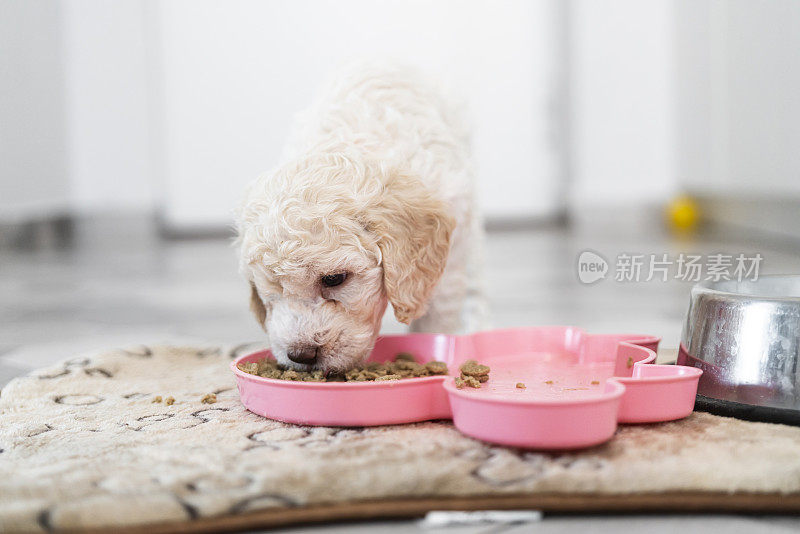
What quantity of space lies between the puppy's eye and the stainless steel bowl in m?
0.69

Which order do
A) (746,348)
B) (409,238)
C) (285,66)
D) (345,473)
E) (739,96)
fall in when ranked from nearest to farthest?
(345,473) < (746,348) < (409,238) < (739,96) < (285,66)

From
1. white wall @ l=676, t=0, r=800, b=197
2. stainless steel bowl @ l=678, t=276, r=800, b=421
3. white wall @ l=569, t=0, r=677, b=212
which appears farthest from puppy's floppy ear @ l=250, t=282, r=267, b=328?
white wall @ l=569, t=0, r=677, b=212

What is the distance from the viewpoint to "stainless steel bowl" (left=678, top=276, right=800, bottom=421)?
140 centimetres

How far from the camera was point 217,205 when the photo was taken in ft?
22.7

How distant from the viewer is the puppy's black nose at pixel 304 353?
1.70 meters

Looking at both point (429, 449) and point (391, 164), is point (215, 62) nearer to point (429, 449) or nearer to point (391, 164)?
point (391, 164)

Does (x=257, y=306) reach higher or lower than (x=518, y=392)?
higher

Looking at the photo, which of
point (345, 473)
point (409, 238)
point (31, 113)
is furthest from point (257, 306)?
point (31, 113)

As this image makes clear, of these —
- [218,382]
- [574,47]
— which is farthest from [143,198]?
[218,382]

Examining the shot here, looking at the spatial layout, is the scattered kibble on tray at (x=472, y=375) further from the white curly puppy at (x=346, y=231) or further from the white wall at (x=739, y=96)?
the white wall at (x=739, y=96)

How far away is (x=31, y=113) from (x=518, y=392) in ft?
18.2

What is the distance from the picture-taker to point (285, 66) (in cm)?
679

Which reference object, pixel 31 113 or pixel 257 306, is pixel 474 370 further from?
pixel 31 113

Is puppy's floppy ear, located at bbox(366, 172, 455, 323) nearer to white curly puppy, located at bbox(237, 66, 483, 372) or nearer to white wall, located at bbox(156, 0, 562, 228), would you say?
white curly puppy, located at bbox(237, 66, 483, 372)
